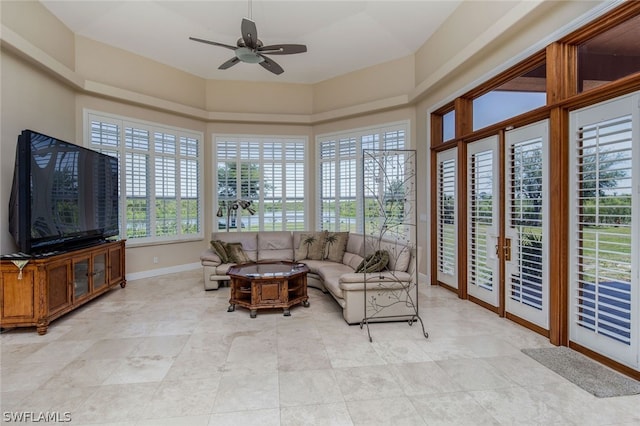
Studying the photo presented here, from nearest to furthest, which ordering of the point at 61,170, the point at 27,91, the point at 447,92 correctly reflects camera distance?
the point at 61,170 → the point at 27,91 → the point at 447,92

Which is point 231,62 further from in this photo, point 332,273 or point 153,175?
point 332,273

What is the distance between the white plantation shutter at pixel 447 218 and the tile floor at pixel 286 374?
1175mm

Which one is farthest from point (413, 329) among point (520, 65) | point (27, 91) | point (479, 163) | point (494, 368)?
point (27, 91)

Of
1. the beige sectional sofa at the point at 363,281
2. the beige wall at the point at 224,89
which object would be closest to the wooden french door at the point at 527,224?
the beige wall at the point at 224,89

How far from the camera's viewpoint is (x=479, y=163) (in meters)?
4.30

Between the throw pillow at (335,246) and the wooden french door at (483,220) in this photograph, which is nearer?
the wooden french door at (483,220)

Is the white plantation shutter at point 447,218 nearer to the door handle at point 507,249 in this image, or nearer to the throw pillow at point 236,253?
the door handle at point 507,249

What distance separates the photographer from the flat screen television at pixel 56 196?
346cm

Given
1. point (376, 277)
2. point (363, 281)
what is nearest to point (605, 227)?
point (376, 277)

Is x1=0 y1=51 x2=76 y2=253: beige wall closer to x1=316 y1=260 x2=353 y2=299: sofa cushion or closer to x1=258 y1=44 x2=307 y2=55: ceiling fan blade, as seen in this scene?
x1=258 y1=44 x2=307 y2=55: ceiling fan blade

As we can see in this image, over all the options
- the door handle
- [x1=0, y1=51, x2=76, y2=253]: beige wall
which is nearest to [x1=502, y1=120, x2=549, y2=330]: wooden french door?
the door handle

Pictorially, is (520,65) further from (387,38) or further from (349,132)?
(349,132)

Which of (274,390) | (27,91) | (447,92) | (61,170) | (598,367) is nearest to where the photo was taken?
(274,390)

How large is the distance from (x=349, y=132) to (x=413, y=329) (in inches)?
177
